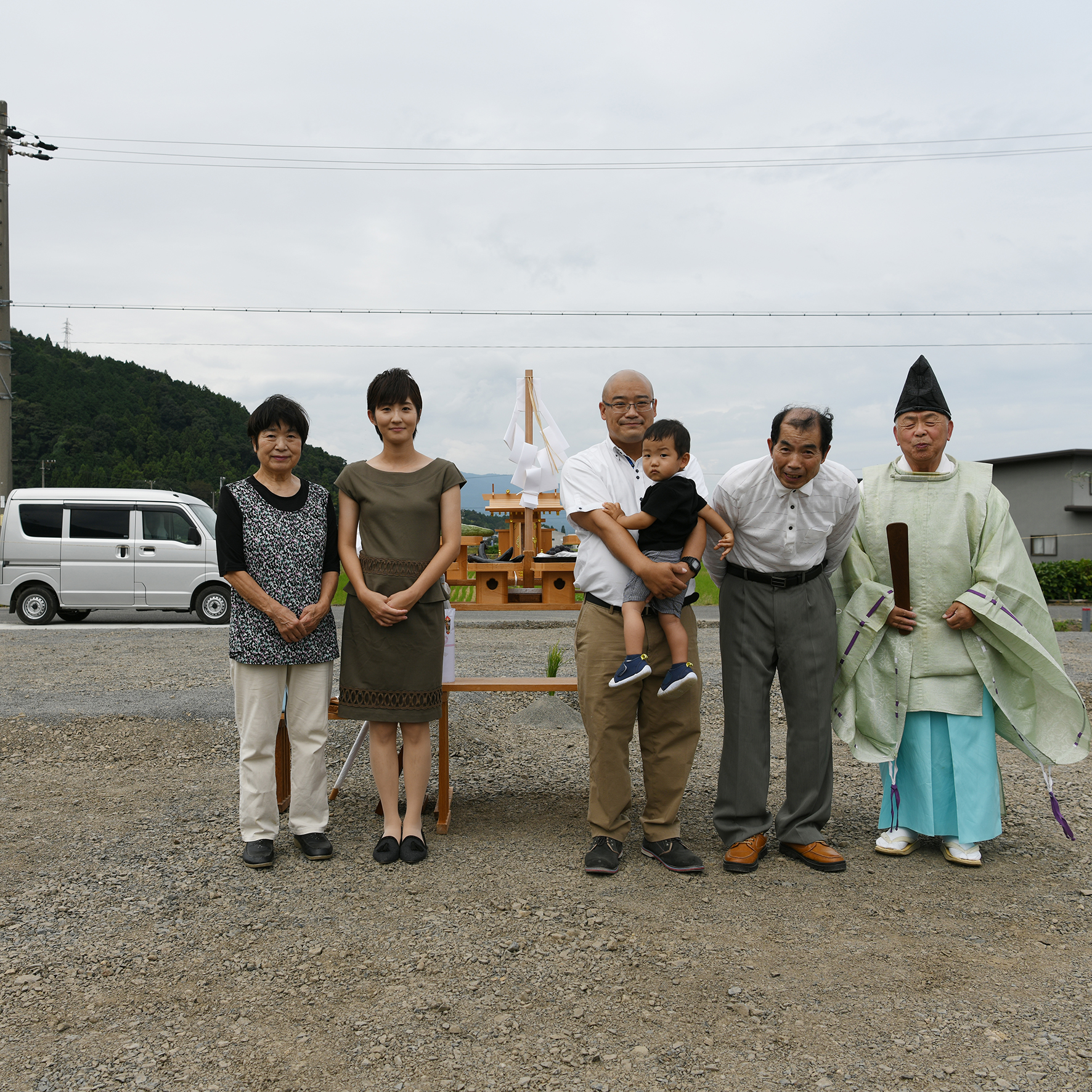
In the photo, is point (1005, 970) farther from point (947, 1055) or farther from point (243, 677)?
point (243, 677)

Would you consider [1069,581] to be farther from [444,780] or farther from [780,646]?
[444,780]

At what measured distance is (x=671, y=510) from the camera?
126 inches

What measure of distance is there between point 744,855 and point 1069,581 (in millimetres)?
18438

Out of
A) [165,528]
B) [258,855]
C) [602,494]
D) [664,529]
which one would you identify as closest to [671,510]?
[664,529]

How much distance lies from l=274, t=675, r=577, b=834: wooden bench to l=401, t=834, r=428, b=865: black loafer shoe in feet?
1.14

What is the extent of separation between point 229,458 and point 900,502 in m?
54.8

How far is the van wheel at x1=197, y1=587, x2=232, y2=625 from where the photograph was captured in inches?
544

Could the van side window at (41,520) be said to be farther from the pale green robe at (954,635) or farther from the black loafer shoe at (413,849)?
the pale green robe at (954,635)

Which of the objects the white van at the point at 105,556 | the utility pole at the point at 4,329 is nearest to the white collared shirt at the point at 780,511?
the white van at the point at 105,556

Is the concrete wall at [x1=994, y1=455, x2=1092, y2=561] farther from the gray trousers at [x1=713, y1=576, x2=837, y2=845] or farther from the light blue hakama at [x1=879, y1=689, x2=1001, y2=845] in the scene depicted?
the gray trousers at [x1=713, y1=576, x2=837, y2=845]

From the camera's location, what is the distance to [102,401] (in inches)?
2274

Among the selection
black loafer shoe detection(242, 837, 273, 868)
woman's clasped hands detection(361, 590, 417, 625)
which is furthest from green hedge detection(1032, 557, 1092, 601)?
black loafer shoe detection(242, 837, 273, 868)

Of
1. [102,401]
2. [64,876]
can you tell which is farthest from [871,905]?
[102,401]

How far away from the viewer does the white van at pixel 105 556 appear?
533 inches
